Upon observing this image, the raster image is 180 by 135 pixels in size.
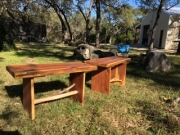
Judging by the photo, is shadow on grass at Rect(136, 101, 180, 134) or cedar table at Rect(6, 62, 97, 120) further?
shadow on grass at Rect(136, 101, 180, 134)

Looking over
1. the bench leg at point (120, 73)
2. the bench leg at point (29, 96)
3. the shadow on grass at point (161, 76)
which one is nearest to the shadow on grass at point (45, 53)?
the shadow on grass at point (161, 76)

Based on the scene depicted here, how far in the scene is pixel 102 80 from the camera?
370cm

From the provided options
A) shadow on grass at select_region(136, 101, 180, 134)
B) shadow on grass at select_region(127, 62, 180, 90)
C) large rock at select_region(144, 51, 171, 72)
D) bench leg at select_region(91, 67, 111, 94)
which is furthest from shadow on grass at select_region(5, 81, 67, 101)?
large rock at select_region(144, 51, 171, 72)

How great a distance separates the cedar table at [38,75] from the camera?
90.9 inches

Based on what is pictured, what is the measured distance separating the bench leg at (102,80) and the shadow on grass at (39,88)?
2.41 feet

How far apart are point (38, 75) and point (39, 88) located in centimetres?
152

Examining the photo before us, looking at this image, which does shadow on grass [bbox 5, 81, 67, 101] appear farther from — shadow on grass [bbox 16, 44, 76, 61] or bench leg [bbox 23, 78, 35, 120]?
shadow on grass [bbox 16, 44, 76, 61]

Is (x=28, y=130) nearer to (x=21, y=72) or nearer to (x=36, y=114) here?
(x=36, y=114)

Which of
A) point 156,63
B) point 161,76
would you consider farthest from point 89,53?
point 161,76

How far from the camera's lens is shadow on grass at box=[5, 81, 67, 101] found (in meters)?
3.48

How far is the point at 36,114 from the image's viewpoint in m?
2.73

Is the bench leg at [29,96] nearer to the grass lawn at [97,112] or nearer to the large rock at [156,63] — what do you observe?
the grass lawn at [97,112]

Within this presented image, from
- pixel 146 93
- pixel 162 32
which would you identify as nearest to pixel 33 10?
pixel 162 32

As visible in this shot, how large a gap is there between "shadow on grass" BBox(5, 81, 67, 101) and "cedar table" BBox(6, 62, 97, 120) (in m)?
0.67
